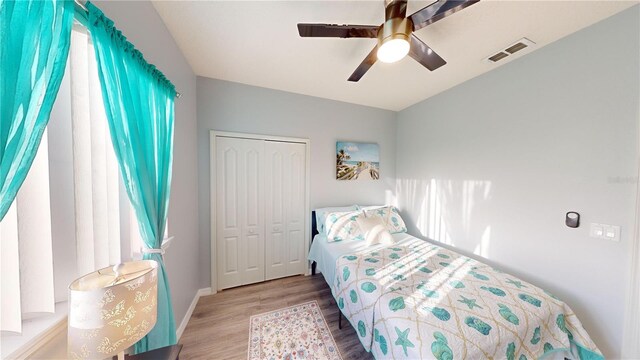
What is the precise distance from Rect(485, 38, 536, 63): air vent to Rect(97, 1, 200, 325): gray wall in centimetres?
280

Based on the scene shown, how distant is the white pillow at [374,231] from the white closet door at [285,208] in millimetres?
857

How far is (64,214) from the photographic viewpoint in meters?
0.79

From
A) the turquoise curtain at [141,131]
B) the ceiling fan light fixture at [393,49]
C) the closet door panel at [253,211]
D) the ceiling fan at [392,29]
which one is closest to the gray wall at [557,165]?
the ceiling fan at [392,29]

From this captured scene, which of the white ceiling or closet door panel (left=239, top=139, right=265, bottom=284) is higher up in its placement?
the white ceiling

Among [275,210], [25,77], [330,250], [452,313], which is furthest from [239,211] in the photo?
[452,313]

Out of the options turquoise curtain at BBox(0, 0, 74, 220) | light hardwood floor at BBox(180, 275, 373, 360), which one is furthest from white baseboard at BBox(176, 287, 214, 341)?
turquoise curtain at BBox(0, 0, 74, 220)

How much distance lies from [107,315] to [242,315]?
63.8 inches

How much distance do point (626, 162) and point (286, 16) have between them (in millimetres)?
2566

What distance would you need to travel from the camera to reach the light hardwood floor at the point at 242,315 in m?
1.54

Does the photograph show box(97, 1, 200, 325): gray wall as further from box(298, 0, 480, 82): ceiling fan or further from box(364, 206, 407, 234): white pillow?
box(364, 206, 407, 234): white pillow

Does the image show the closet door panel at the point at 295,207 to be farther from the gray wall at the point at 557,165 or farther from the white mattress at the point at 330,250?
the gray wall at the point at 557,165

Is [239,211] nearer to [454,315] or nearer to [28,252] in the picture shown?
[28,252]

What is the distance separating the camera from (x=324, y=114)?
271cm

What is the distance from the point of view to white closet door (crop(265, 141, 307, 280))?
2.50 metres
